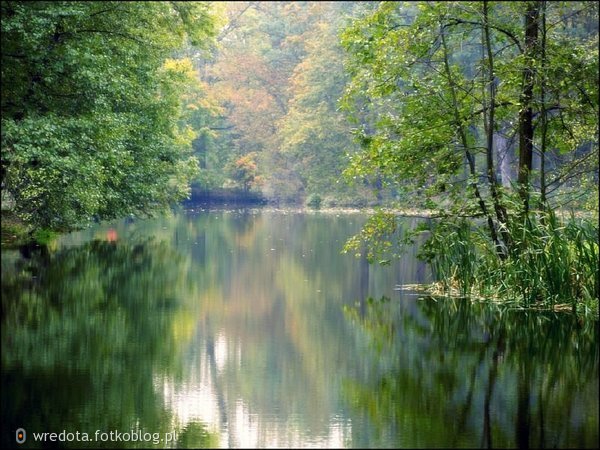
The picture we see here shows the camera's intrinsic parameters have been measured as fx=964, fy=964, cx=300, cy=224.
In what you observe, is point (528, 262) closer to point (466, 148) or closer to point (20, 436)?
point (466, 148)

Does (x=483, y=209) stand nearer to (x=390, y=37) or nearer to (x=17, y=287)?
(x=390, y=37)

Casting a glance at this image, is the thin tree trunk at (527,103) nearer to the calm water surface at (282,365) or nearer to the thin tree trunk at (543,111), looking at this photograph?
the thin tree trunk at (543,111)

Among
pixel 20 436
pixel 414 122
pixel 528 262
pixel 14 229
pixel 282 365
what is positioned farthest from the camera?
pixel 14 229

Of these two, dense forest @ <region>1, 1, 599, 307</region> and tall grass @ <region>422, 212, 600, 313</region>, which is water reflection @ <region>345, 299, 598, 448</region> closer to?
tall grass @ <region>422, 212, 600, 313</region>

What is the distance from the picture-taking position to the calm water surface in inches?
285

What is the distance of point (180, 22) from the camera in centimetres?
2466

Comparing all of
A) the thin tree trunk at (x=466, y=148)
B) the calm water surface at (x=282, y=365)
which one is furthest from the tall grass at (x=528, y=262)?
the calm water surface at (x=282, y=365)

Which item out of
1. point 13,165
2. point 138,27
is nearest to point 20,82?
point 13,165

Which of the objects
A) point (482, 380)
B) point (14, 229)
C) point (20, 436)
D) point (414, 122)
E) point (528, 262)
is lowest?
point (20, 436)

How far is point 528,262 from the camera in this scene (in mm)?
14227

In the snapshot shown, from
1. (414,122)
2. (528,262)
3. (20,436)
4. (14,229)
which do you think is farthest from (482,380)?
(14,229)

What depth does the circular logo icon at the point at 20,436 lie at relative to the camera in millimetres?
6720

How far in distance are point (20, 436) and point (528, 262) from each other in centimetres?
920

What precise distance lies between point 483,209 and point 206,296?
4887 millimetres
